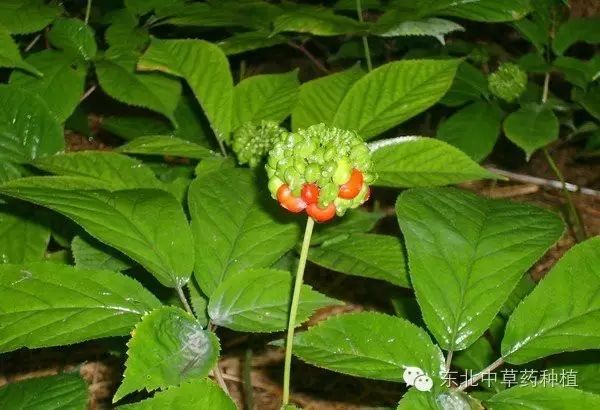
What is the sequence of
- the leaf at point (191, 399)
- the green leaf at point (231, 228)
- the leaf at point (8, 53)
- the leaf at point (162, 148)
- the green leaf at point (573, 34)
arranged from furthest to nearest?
the green leaf at point (573, 34) < the leaf at point (8, 53) < the leaf at point (162, 148) < the green leaf at point (231, 228) < the leaf at point (191, 399)

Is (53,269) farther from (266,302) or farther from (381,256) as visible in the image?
(381,256)

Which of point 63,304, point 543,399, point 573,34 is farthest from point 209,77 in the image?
point 573,34

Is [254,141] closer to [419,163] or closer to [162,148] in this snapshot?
[162,148]

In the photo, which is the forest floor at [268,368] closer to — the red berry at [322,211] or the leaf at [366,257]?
the leaf at [366,257]

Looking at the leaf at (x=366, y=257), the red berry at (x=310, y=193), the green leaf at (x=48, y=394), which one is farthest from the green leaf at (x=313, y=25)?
the green leaf at (x=48, y=394)

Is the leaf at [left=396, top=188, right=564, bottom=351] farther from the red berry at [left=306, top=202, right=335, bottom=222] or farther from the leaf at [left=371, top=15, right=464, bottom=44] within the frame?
the leaf at [left=371, top=15, right=464, bottom=44]

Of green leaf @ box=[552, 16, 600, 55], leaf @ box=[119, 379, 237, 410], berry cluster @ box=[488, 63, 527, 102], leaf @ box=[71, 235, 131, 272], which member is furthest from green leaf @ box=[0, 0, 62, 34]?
Answer: green leaf @ box=[552, 16, 600, 55]
